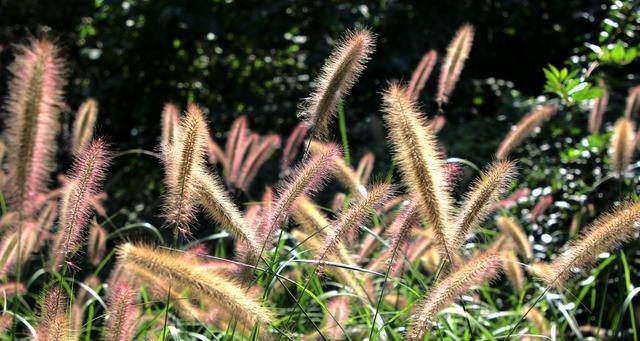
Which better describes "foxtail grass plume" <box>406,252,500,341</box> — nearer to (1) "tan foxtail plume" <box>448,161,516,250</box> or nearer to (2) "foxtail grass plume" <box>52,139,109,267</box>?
(1) "tan foxtail plume" <box>448,161,516,250</box>

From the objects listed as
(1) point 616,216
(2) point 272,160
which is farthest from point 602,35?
(2) point 272,160

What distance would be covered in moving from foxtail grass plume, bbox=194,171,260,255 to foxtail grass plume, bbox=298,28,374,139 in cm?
37

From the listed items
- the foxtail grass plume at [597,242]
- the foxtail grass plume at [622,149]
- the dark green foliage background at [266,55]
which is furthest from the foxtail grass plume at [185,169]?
the dark green foliage background at [266,55]

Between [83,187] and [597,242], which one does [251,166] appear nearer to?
[83,187]

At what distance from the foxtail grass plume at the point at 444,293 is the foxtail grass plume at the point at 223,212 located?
0.43 meters

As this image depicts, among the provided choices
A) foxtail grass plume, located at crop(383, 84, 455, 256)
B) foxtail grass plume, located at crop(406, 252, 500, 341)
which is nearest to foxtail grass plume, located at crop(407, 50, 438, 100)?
foxtail grass plume, located at crop(383, 84, 455, 256)

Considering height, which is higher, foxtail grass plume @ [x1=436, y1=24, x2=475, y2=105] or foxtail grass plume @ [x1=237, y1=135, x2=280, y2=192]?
foxtail grass plume @ [x1=436, y1=24, x2=475, y2=105]

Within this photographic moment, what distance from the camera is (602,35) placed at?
351cm

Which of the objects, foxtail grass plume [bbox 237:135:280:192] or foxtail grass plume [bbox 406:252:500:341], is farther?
foxtail grass plume [bbox 237:135:280:192]

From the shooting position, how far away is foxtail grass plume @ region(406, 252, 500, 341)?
182 cm

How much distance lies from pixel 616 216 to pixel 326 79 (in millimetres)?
837

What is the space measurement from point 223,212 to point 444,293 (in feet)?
1.88

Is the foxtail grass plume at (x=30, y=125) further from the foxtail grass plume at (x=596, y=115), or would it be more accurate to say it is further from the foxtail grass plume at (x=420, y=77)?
the foxtail grass plume at (x=596, y=115)

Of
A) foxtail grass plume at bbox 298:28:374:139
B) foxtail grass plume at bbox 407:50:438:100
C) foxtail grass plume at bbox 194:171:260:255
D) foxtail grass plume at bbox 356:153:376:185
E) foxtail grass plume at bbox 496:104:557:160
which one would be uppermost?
foxtail grass plume at bbox 298:28:374:139
